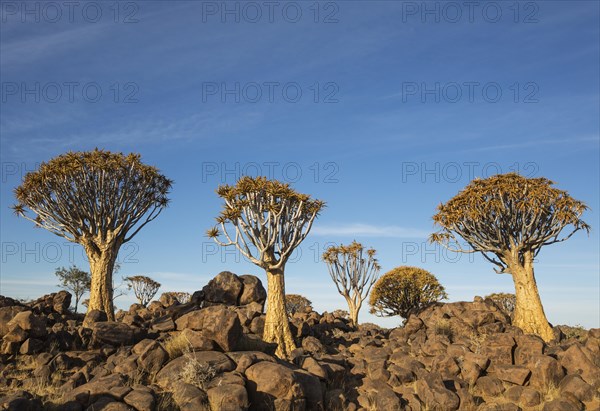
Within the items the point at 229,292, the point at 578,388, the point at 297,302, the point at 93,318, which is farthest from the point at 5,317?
the point at 297,302

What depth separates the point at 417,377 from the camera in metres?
13.6

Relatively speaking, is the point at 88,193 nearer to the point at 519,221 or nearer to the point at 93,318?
the point at 93,318

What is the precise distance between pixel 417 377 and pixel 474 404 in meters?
1.91

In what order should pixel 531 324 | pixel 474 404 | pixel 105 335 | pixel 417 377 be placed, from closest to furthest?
pixel 474 404 < pixel 417 377 < pixel 105 335 < pixel 531 324

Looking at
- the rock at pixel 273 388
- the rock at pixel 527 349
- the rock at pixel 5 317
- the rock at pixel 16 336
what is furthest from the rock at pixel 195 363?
the rock at pixel 527 349

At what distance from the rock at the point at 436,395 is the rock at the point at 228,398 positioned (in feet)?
15.0

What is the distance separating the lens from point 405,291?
1243 inches

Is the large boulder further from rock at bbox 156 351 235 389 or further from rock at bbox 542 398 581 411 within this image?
rock at bbox 542 398 581 411

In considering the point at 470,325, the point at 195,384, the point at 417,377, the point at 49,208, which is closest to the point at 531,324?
the point at 470,325

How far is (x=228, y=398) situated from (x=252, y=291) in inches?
610

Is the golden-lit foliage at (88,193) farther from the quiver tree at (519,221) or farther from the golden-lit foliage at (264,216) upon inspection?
the quiver tree at (519,221)

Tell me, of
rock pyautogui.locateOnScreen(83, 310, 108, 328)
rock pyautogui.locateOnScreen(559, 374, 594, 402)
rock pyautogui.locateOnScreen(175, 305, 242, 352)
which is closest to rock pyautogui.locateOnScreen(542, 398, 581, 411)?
rock pyautogui.locateOnScreen(559, 374, 594, 402)

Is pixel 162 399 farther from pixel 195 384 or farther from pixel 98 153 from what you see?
pixel 98 153

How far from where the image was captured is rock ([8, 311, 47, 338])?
1619cm
